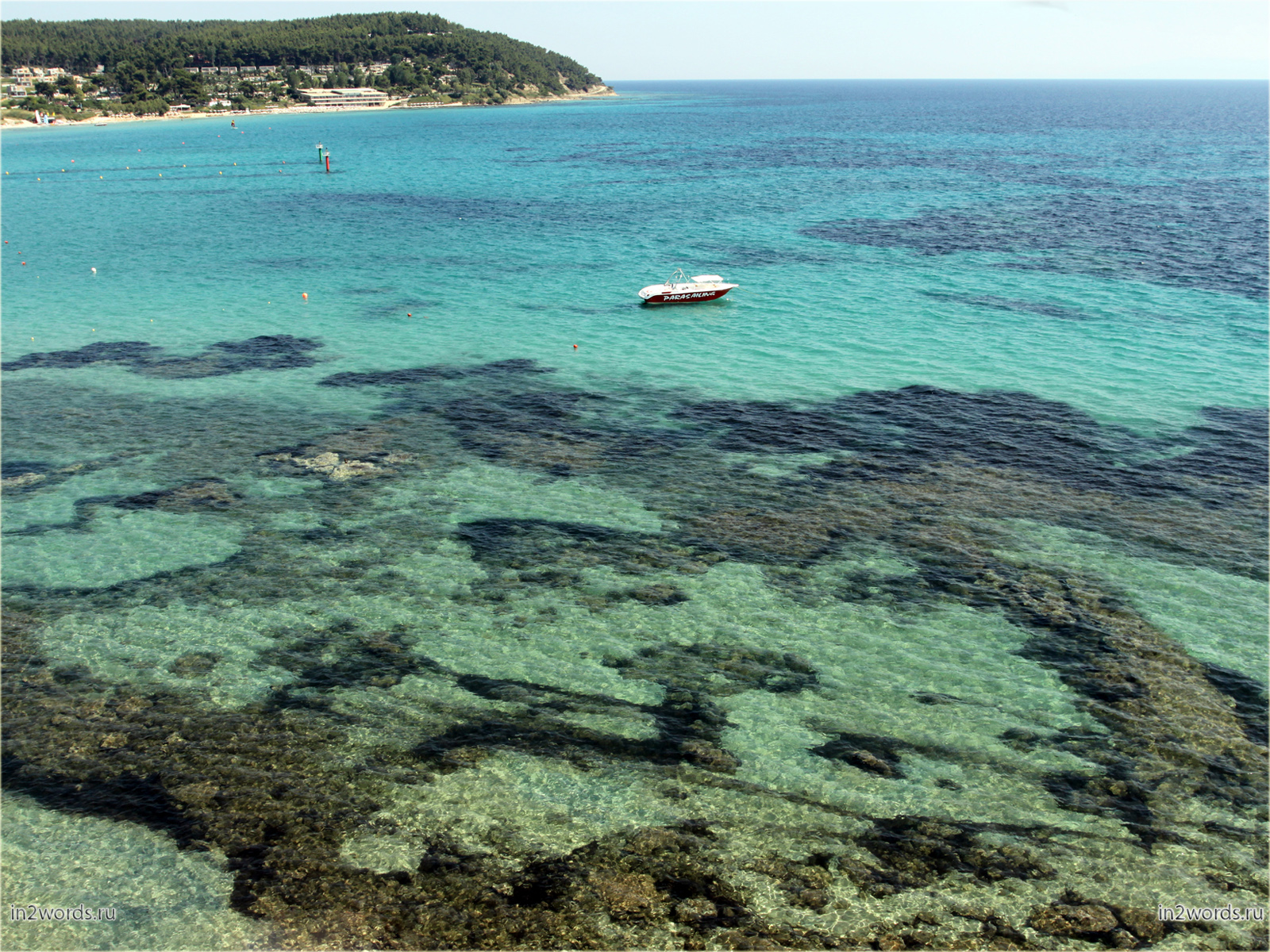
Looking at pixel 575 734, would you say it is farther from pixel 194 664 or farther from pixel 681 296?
pixel 681 296

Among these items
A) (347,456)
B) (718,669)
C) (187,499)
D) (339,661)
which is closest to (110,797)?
(339,661)

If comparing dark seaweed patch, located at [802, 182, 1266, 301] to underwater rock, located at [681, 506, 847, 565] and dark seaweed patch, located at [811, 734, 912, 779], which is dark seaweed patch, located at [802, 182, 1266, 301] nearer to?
underwater rock, located at [681, 506, 847, 565]

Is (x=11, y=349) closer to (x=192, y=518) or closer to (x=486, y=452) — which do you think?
(x=192, y=518)

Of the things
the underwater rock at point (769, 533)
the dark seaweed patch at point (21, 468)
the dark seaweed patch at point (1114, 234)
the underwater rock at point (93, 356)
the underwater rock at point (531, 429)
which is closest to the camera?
the underwater rock at point (769, 533)

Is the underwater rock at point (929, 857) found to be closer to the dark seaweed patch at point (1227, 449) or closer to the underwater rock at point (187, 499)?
the dark seaweed patch at point (1227, 449)

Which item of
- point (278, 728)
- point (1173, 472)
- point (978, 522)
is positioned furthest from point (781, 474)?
point (278, 728)

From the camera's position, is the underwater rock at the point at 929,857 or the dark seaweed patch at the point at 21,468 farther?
the dark seaweed patch at the point at 21,468

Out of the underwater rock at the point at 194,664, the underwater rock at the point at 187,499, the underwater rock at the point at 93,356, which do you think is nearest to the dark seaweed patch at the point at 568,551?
the underwater rock at the point at 194,664
